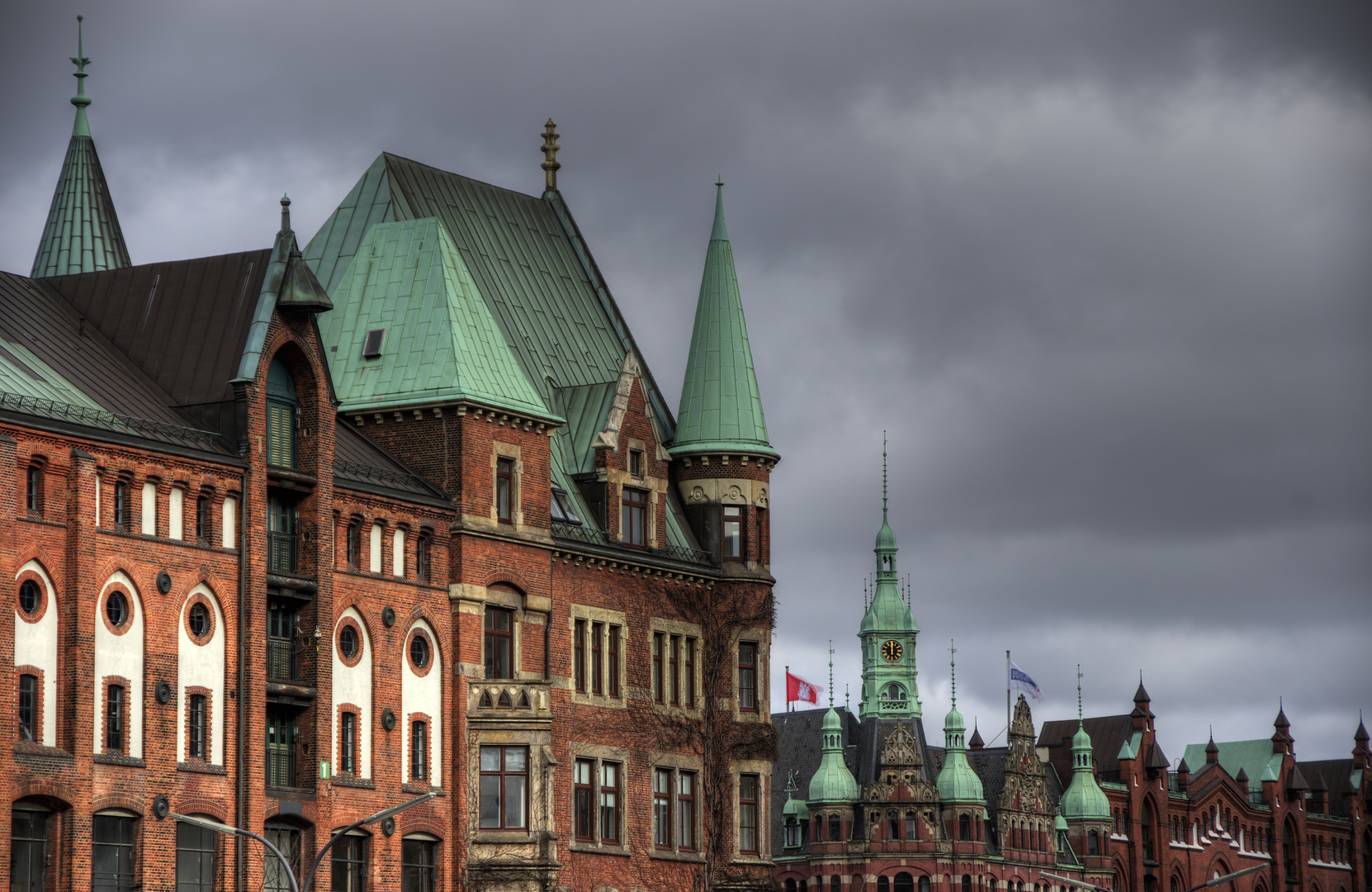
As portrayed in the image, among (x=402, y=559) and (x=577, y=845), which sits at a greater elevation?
(x=402, y=559)

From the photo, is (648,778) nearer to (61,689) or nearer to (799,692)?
(61,689)

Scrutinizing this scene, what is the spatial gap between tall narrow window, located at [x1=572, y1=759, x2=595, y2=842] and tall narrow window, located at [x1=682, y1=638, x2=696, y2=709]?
18.4 feet

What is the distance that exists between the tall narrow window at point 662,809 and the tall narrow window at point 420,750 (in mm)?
10396

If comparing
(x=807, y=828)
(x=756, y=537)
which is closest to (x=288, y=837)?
(x=756, y=537)

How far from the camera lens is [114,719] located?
2346 inches

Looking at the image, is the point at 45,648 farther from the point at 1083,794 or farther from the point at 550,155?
the point at 1083,794

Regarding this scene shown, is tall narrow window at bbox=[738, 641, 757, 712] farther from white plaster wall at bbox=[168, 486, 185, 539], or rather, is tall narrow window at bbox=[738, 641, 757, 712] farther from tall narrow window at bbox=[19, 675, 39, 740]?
tall narrow window at bbox=[19, 675, 39, 740]

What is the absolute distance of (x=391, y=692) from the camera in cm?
6762

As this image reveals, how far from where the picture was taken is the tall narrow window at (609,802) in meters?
74.6

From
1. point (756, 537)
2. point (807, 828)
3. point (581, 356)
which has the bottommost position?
point (807, 828)

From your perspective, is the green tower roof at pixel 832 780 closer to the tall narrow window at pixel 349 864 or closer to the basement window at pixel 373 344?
the basement window at pixel 373 344

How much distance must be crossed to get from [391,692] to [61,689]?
11.4 m

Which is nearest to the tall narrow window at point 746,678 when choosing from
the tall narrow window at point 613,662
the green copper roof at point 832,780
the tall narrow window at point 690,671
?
the tall narrow window at point 690,671

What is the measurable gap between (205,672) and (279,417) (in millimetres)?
7376
